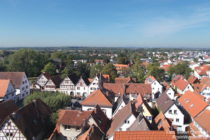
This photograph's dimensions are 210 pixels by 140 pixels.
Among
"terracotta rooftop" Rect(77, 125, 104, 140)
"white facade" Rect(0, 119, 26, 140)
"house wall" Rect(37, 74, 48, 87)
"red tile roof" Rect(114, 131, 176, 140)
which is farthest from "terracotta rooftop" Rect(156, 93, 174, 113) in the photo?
"house wall" Rect(37, 74, 48, 87)

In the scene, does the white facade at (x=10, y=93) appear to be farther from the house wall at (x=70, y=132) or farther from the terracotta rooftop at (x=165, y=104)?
the terracotta rooftop at (x=165, y=104)

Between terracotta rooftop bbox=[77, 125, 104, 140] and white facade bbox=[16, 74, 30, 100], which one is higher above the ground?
terracotta rooftop bbox=[77, 125, 104, 140]

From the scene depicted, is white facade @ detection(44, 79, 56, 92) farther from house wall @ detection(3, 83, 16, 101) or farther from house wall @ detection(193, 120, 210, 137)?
house wall @ detection(193, 120, 210, 137)

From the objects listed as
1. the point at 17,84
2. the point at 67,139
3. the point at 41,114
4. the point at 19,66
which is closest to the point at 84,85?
the point at 17,84

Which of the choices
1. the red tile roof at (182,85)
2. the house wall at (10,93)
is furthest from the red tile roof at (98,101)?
the red tile roof at (182,85)

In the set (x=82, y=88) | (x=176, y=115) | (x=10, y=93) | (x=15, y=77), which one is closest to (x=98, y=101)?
(x=176, y=115)

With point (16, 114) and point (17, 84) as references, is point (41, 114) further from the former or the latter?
point (17, 84)

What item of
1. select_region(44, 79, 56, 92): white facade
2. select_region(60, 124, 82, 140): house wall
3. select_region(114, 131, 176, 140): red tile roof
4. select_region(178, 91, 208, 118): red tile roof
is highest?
select_region(114, 131, 176, 140): red tile roof
